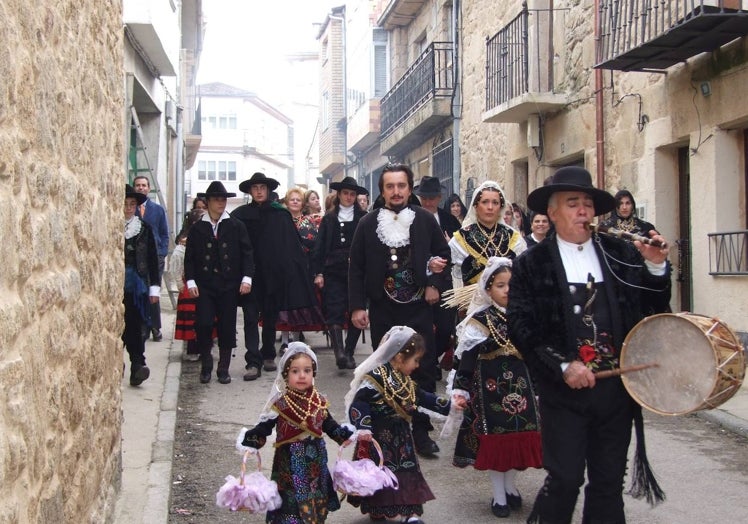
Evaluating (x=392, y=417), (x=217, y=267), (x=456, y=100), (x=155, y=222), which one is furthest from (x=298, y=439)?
(x=456, y=100)

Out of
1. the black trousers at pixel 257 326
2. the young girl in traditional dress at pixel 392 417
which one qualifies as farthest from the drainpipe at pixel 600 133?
the young girl in traditional dress at pixel 392 417

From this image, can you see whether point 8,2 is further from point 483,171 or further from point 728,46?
point 483,171

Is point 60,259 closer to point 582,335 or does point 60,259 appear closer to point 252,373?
point 582,335

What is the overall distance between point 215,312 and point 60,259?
618 centimetres

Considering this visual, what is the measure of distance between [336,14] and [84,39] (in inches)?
1420

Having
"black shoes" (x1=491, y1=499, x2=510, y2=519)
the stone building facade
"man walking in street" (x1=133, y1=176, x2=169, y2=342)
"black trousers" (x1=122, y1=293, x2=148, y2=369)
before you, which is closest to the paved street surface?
"black shoes" (x1=491, y1=499, x2=510, y2=519)

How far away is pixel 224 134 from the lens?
78375 mm

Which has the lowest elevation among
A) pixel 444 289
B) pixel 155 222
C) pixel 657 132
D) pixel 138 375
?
pixel 138 375

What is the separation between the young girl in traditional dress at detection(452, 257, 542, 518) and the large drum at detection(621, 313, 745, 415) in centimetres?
159

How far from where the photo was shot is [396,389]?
18.9ft

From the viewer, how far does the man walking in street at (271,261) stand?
10812 mm

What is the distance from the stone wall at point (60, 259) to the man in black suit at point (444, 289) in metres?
3.23

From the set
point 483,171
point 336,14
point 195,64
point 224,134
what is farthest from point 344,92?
point 224,134

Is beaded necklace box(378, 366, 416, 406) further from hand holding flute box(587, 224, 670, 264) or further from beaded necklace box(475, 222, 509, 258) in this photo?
beaded necklace box(475, 222, 509, 258)
